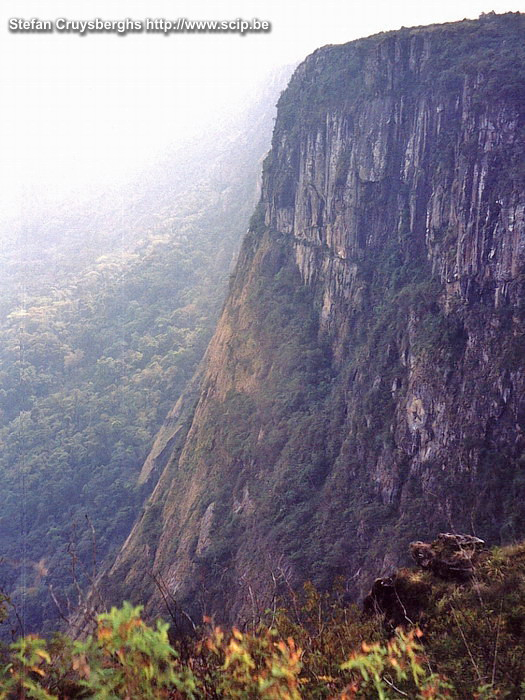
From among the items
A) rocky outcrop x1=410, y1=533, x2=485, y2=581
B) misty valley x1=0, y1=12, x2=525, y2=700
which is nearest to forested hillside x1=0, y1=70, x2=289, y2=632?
misty valley x1=0, y1=12, x2=525, y2=700

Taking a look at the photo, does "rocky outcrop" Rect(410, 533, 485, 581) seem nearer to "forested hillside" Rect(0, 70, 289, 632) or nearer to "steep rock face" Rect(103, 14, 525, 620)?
"steep rock face" Rect(103, 14, 525, 620)

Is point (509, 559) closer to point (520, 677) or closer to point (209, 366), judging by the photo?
point (520, 677)

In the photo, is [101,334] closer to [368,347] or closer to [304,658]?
[368,347]

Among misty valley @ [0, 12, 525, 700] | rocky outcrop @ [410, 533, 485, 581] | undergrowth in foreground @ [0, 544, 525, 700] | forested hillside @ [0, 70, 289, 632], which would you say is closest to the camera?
undergrowth in foreground @ [0, 544, 525, 700]

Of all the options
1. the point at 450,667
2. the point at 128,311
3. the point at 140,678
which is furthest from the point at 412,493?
the point at 128,311

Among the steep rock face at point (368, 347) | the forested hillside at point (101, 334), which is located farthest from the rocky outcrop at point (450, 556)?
the forested hillside at point (101, 334)

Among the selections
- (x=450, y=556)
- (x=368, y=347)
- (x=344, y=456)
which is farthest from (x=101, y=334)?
(x=450, y=556)

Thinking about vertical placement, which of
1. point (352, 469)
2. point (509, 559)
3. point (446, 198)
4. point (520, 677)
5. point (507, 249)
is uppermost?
point (446, 198)
